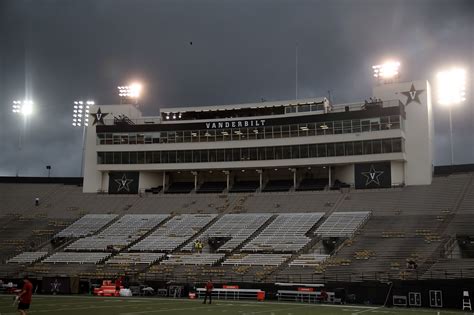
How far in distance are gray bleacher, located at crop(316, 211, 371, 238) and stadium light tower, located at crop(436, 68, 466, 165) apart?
17755 mm

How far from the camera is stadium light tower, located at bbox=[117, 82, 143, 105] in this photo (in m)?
77.4

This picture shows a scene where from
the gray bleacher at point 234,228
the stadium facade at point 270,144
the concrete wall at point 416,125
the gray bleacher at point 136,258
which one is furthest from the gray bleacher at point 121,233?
the concrete wall at point 416,125

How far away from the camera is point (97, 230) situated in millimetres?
60062

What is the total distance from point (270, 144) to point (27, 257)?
2915cm

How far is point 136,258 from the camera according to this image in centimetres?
5106

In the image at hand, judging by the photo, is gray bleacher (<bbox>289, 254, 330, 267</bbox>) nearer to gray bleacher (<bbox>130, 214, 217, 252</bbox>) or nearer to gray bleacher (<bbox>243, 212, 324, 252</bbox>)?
gray bleacher (<bbox>243, 212, 324, 252</bbox>)

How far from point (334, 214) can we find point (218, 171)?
1892 centimetres

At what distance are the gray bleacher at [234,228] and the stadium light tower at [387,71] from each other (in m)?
22.1

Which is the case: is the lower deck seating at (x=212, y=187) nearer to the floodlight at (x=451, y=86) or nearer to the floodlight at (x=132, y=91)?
the floodlight at (x=132, y=91)

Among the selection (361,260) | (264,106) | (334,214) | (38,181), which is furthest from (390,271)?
(38,181)

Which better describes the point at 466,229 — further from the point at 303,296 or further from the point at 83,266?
the point at 83,266

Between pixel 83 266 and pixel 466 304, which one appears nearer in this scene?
pixel 466 304

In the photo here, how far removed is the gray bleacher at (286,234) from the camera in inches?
1970

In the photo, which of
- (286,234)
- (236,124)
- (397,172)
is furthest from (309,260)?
(236,124)
